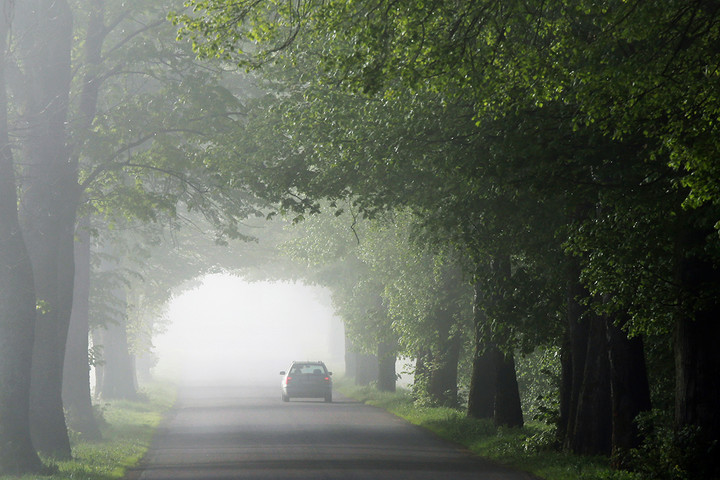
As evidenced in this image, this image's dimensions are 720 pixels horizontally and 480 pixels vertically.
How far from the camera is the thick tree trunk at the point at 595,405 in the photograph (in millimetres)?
16031

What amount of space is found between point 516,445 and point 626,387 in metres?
3.97

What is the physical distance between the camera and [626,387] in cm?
1434

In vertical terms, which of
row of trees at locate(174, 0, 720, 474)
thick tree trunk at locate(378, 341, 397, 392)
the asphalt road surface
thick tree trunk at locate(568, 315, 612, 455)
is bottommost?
the asphalt road surface

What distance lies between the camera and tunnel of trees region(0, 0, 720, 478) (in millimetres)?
10469

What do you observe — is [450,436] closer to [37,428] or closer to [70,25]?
[37,428]

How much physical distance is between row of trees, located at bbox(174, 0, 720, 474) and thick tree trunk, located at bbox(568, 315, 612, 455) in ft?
0.09

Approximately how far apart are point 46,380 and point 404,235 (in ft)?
37.3

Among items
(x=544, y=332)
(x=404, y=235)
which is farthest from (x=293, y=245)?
(x=544, y=332)

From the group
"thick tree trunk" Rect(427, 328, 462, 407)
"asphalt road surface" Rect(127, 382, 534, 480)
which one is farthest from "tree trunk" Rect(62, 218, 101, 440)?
"thick tree trunk" Rect(427, 328, 462, 407)

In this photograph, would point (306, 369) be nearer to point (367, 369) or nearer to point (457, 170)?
point (367, 369)

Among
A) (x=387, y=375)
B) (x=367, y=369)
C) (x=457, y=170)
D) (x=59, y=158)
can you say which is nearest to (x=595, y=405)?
(x=457, y=170)

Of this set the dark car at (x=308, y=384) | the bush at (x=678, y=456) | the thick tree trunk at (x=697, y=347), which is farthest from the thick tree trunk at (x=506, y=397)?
the dark car at (x=308, y=384)

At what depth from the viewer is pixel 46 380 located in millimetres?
19656

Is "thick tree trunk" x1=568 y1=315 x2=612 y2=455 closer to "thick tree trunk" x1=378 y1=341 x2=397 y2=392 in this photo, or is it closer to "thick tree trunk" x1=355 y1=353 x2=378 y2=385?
"thick tree trunk" x1=378 y1=341 x2=397 y2=392
